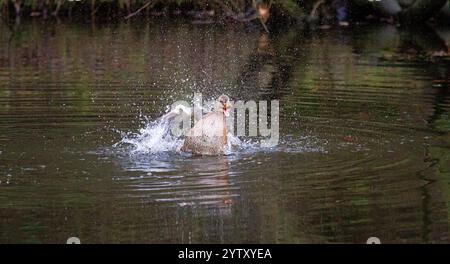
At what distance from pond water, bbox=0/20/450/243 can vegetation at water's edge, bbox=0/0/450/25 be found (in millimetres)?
8977

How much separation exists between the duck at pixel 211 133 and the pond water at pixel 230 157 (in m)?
0.18

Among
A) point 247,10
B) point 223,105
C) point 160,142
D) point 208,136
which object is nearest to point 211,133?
point 208,136

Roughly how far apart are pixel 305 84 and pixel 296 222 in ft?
30.2

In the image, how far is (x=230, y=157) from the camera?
12.6m

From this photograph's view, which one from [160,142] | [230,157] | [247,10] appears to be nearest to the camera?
[230,157]

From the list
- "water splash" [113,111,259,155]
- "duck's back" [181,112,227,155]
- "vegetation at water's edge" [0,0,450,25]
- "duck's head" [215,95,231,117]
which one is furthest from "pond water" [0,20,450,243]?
"vegetation at water's edge" [0,0,450,25]

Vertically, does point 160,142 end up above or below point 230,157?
above

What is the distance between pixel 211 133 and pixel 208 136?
0.05 m

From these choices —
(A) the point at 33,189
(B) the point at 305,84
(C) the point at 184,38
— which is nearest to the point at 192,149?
(A) the point at 33,189

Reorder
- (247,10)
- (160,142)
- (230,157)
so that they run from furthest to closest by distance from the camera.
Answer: (247,10) < (160,142) < (230,157)

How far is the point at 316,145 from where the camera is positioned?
13.2 meters

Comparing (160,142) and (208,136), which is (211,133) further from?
(160,142)

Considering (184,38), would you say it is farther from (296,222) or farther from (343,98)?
(296,222)

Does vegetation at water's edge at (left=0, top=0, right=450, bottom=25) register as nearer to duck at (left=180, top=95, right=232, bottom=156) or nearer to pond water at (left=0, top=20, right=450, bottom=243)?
pond water at (left=0, top=20, right=450, bottom=243)
